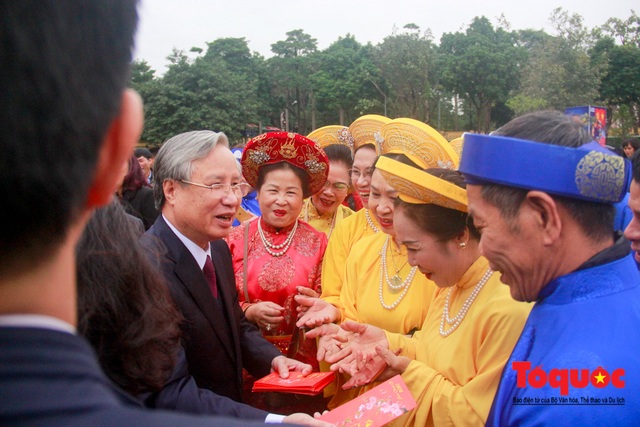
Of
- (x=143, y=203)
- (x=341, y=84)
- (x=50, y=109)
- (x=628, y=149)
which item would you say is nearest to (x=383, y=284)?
(x=50, y=109)

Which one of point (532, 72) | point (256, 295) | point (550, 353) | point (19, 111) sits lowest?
point (256, 295)

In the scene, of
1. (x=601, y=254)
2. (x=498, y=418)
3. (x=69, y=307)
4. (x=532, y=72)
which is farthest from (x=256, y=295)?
(x=532, y=72)

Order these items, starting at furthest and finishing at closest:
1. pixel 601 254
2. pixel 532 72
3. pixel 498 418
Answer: pixel 532 72
pixel 498 418
pixel 601 254

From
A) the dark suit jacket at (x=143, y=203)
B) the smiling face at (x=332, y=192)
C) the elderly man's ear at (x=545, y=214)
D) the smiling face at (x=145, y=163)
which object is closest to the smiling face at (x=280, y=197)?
the smiling face at (x=332, y=192)

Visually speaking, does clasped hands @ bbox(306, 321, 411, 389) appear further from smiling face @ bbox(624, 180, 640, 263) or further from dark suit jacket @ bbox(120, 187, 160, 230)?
dark suit jacket @ bbox(120, 187, 160, 230)

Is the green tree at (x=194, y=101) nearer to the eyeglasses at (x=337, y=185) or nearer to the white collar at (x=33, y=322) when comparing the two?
the eyeglasses at (x=337, y=185)

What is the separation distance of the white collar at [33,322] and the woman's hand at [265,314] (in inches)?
111

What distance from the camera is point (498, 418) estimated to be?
1792 millimetres

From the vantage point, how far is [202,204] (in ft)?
9.46

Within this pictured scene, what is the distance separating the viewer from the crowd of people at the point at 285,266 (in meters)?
0.59

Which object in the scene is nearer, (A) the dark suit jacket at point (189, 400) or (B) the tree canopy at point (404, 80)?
(A) the dark suit jacket at point (189, 400)

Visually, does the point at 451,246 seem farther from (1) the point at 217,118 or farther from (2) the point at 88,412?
(1) the point at 217,118

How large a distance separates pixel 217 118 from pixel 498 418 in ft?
131

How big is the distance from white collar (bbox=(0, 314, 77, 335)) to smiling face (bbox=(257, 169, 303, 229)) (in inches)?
124
